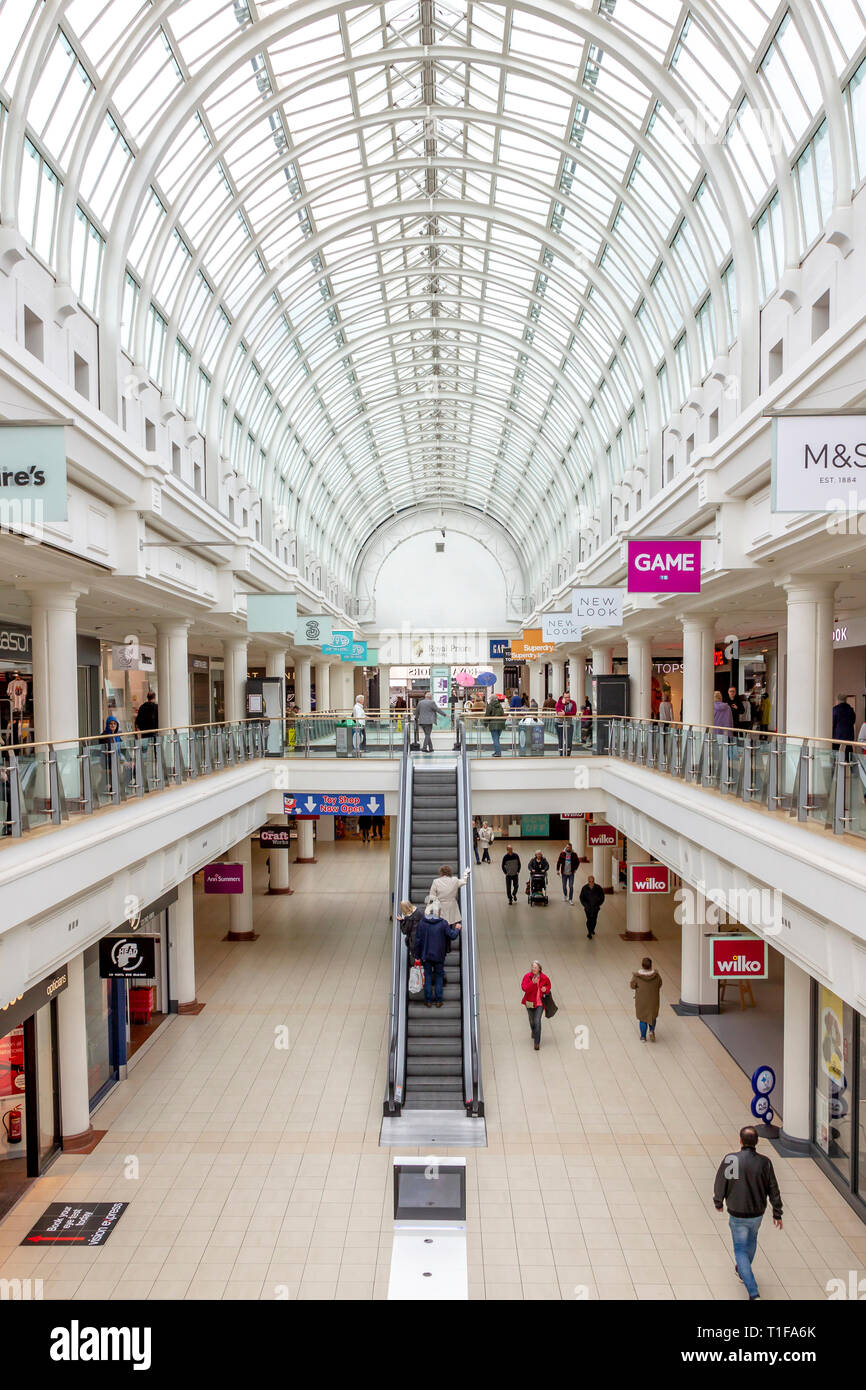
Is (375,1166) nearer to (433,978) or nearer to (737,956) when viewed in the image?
(433,978)

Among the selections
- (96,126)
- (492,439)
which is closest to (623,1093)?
(96,126)

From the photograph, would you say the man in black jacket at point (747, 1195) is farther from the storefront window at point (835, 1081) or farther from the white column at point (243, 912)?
the white column at point (243, 912)

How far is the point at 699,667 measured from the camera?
743 inches

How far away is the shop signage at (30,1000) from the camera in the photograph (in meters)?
9.87

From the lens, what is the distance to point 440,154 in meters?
26.3

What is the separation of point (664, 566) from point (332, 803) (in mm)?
11634

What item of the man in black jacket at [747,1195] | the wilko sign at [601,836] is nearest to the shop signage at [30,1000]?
the man in black jacket at [747,1195]

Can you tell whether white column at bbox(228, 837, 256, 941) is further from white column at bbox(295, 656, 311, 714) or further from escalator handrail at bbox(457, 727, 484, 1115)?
white column at bbox(295, 656, 311, 714)

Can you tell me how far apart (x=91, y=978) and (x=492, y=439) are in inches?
1558

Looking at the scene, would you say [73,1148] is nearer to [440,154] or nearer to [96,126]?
[96,126]

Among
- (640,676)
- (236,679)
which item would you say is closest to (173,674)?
(236,679)

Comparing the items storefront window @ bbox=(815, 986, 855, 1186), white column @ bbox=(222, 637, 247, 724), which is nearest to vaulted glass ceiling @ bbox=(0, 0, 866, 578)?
white column @ bbox=(222, 637, 247, 724)

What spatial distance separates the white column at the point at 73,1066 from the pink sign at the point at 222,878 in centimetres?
838

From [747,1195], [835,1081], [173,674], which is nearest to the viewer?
[747,1195]
